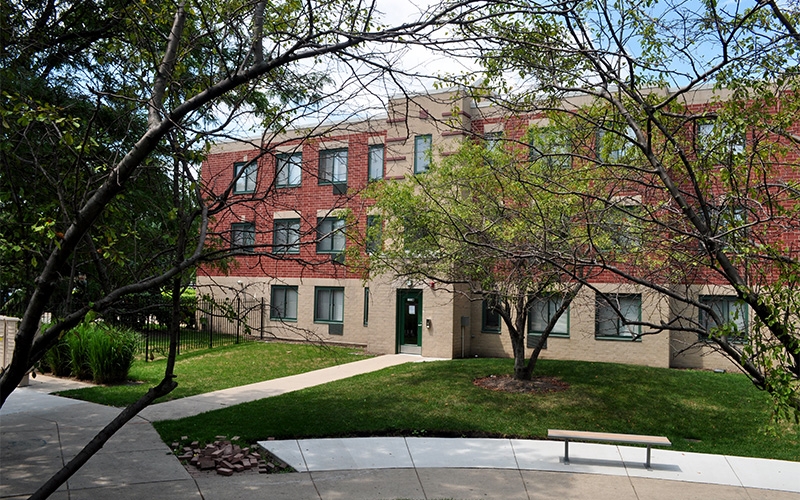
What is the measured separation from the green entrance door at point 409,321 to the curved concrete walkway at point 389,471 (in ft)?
43.5

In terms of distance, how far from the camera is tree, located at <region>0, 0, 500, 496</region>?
5.28 metres

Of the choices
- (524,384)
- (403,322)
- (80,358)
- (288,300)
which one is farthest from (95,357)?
(288,300)

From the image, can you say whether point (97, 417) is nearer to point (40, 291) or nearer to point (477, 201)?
point (40, 291)

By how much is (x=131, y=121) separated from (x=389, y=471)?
5.74 metres

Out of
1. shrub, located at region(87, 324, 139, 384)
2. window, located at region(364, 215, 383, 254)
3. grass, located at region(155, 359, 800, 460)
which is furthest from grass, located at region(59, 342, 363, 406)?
window, located at region(364, 215, 383, 254)

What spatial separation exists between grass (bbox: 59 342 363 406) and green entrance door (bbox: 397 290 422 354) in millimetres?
1797

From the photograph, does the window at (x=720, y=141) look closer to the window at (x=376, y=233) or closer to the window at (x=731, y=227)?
the window at (x=731, y=227)

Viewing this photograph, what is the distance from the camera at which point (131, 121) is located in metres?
6.42

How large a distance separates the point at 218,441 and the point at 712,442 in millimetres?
8674

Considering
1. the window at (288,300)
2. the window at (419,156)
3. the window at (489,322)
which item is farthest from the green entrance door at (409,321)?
the window at (288,300)

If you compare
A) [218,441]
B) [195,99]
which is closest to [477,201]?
[218,441]

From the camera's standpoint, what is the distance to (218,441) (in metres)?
10.2

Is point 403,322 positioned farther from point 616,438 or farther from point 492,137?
point 492,137

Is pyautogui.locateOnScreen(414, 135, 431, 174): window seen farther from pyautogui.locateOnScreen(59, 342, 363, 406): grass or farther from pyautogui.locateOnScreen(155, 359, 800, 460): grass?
pyautogui.locateOnScreen(155, 359, 800, 460): grass
